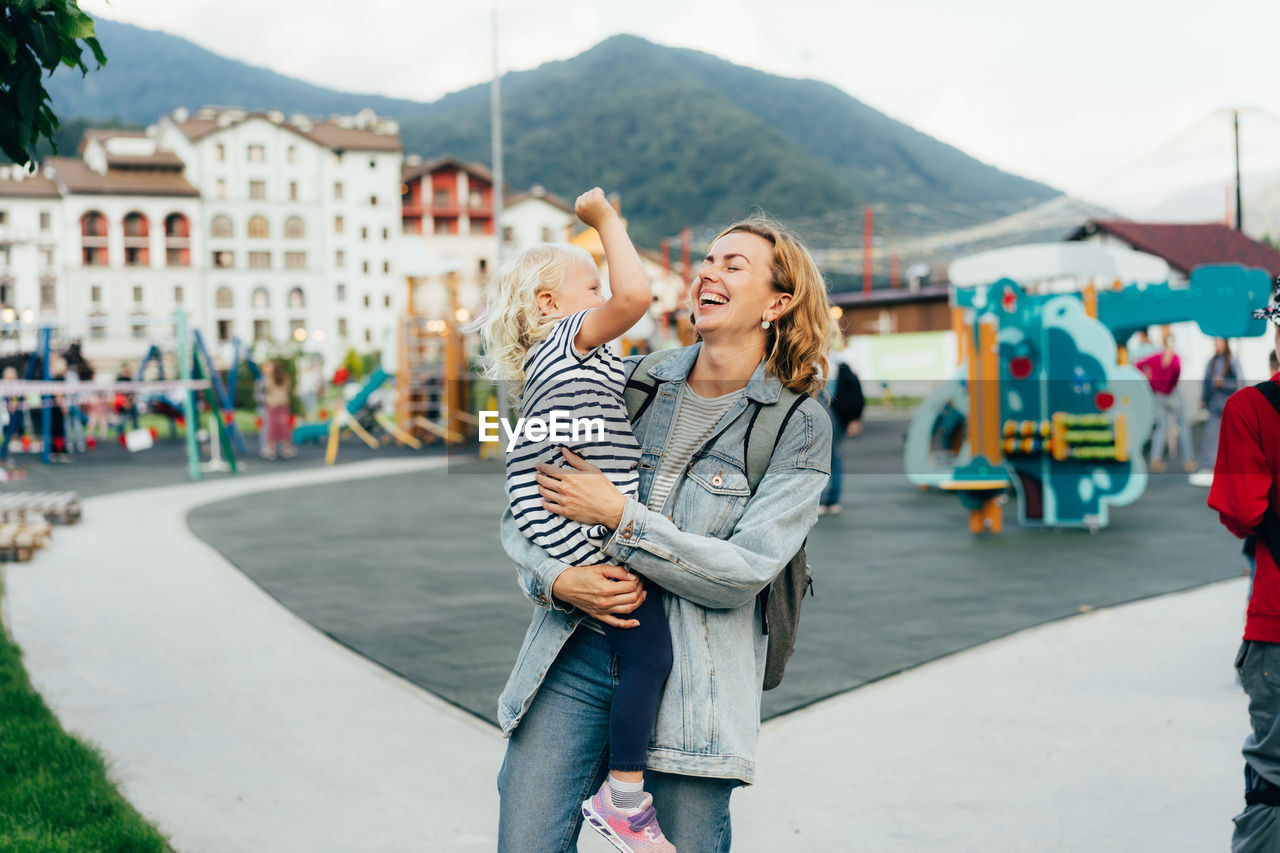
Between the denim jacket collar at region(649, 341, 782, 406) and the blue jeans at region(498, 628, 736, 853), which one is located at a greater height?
the denim jacket collar at region(649, 341, 782, 406)

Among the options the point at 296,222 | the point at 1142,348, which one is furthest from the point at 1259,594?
the point at 296,222

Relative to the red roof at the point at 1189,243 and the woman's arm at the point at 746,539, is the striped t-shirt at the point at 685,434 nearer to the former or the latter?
the woman's arm at the point at 746,539

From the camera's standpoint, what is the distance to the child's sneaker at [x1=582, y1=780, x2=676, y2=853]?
2330 mm

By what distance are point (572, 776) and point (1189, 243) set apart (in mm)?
45956

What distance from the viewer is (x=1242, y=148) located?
33.3 metres

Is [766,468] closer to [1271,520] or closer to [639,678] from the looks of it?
[639,678]

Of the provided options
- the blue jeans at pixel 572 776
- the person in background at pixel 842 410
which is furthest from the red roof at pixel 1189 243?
the blue jeans at pixel 572 776

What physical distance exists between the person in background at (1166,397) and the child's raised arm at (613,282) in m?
15.4

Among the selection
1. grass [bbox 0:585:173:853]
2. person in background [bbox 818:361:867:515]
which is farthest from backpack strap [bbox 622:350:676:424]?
person in background [bbox 818:361:867:515]

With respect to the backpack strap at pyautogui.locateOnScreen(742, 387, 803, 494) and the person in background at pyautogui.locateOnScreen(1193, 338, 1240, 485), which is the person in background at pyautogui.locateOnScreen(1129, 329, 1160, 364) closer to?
the person in background at pyautogui.locateOnScreen(1193, 338, 1240, 485)

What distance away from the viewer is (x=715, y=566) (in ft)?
7.27

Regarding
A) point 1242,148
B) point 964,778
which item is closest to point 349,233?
point 1242,148

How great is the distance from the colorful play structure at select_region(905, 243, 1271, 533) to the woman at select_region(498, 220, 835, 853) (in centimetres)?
872

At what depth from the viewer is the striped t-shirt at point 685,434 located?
2404 mm
